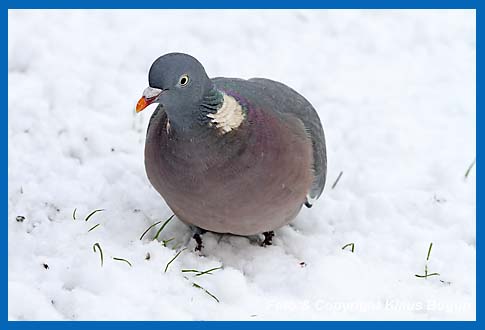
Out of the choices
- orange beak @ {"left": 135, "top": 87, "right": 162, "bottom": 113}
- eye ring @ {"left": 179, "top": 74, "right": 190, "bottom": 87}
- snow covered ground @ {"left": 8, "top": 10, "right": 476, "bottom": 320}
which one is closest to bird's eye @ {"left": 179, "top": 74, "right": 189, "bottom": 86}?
eye ring @ {"left": 179, "top": 74, "right": 190, "bottom": 87}

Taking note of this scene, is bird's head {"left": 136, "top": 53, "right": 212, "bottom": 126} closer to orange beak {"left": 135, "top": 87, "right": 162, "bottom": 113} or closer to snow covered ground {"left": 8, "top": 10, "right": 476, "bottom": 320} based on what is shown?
orange beak {"left": 135, "top": 87, "right": 162, "bottom": 113}

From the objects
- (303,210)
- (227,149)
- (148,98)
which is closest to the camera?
(148,98)

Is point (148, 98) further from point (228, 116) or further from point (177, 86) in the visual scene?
point (228, 116)

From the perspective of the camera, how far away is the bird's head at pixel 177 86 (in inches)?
126

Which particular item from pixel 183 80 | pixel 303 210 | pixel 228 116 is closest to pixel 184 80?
pixel 183 80

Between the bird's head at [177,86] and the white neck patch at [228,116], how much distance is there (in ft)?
0.33

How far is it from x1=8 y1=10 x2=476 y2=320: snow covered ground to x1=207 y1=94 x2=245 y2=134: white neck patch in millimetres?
668

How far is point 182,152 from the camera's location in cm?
340

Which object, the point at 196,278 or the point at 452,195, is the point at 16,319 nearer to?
the point at 196,278

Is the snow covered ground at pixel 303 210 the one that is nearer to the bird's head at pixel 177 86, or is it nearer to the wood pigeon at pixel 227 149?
the wood pigeon at pixel 227 149

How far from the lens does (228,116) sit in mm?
3393

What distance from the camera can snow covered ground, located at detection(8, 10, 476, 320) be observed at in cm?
347

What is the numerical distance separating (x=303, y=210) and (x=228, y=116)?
41.8 inches

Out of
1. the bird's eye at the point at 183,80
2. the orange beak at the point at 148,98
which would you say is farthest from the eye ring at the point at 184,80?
the orange beak at the point at 148,98
